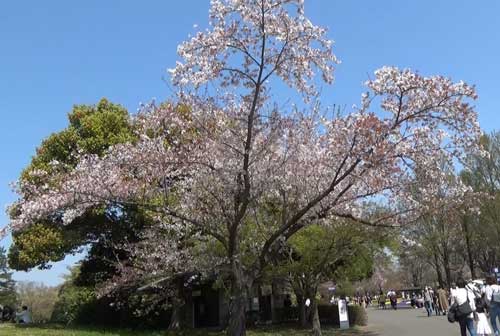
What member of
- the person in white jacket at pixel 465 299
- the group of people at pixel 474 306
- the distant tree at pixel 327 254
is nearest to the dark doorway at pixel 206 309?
the distant tree at pixel 327 254

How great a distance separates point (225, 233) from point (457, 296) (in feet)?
17.2

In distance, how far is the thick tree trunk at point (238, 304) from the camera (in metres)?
8.23

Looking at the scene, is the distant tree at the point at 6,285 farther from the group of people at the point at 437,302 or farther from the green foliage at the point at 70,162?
the group of people at the point at 437,302

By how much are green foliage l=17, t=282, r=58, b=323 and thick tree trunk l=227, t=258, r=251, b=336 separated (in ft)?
156

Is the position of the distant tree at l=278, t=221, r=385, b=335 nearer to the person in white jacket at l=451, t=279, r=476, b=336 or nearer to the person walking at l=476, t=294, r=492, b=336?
the person in white jacket at l=451, t=279, r=476, b=336

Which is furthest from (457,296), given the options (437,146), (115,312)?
(115,312)

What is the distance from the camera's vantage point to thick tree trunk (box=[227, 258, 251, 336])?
823 cm

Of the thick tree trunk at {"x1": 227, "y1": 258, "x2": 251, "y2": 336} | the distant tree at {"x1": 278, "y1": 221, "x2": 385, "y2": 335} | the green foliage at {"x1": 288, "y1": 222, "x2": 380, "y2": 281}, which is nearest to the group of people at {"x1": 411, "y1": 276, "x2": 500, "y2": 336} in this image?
the distant tree at {"x1": 278, "y1": 221, "x2": 385, "y2": 335}

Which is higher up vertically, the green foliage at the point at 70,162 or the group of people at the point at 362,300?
the green foliage at the point at 70,162

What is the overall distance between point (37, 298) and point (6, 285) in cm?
612

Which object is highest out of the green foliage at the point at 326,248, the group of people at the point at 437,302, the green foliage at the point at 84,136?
the green foliage at the point at 84,136

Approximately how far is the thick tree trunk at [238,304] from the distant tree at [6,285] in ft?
161

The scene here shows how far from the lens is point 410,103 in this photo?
7.16m

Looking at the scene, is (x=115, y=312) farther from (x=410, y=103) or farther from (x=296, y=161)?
(x=410, y=103)
